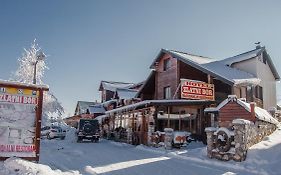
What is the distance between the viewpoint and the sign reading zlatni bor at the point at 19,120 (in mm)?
10672

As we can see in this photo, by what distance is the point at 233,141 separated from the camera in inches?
573

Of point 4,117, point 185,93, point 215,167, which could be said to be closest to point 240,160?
point 215,167

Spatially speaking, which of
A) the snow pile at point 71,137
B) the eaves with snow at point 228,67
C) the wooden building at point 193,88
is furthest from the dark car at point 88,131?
the eaves with snow at point 228,67

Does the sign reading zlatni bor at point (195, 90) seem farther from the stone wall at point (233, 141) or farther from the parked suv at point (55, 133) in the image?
the parked suv at point (55, 133)

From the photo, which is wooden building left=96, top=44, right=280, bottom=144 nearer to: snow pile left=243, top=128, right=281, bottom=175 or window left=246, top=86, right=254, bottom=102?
window left=246, top=86, right=254, bottom=102

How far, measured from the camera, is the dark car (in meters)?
30.5

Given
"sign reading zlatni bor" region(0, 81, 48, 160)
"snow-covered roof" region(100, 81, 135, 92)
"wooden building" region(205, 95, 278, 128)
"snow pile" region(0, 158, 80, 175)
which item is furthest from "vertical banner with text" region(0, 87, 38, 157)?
"snow-covered roof" region(100, 81, 135, 92)

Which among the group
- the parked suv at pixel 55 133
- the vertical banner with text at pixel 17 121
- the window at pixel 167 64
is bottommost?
the parked suv at pixel 55 133

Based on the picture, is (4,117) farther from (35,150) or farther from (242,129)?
(242,129)

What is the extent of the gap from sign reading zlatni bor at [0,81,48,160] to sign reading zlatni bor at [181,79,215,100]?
35.8 ft

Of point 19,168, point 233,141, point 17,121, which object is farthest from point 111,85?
point 19,168

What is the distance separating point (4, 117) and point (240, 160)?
1004cm

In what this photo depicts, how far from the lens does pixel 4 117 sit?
1062 centimetres

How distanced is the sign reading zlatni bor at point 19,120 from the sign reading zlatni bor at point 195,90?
1092cm
